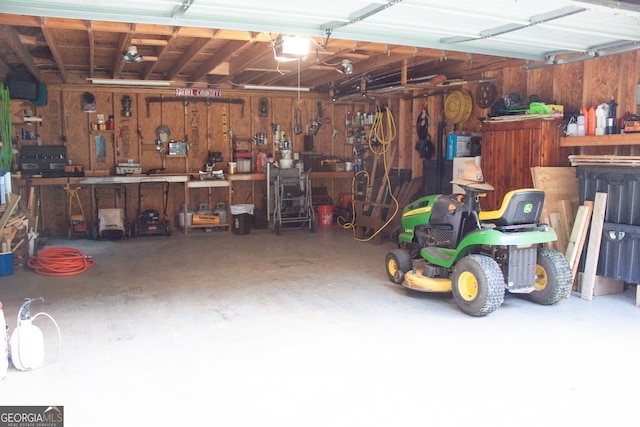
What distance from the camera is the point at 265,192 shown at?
396 inches

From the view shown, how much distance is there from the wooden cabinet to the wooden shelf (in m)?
0.18

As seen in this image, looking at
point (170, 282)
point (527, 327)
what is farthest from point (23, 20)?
point (527, 327)

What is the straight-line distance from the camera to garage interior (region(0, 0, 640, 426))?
3121mm

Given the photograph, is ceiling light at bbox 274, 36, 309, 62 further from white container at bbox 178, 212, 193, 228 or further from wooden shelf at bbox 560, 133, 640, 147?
white container at bbox 178, 212, 193, 228

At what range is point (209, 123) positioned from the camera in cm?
955

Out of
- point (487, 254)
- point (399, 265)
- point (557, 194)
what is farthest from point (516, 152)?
point (399, 265)

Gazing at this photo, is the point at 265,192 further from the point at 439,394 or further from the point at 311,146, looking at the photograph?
the point at 439,394

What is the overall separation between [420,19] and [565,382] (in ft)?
9.00

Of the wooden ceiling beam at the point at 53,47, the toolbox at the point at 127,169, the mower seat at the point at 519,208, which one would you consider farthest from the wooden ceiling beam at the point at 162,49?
the mower seat at the point at 519,208

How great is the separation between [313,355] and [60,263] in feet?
12.5

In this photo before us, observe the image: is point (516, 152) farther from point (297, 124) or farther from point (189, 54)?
point (297, 124)

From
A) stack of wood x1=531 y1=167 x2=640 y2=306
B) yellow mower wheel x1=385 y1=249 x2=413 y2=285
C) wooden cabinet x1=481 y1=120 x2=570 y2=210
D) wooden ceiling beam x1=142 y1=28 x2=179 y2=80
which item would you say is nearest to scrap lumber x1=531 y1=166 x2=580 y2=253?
stack of wood x1=531 y1=167 x2=640 y2=306

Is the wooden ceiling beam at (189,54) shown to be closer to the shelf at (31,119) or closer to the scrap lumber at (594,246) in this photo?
the shelf at (31,119)

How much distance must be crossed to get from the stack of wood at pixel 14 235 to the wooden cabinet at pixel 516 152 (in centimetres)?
535
